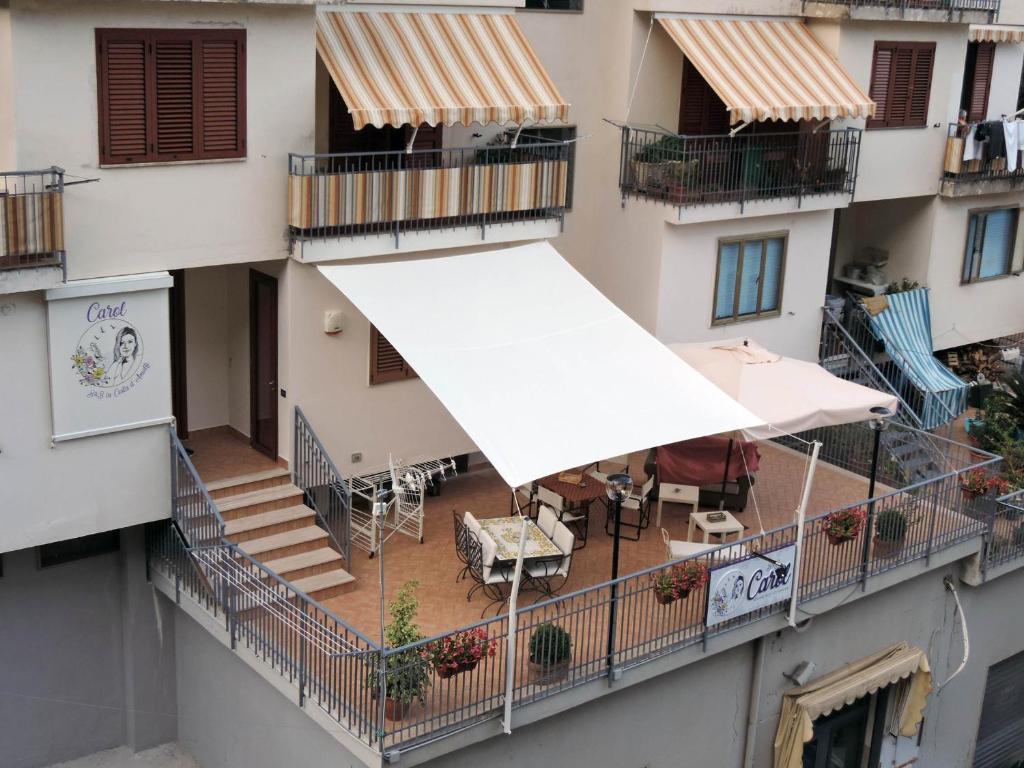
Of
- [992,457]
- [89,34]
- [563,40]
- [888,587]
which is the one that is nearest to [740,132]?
[563,40]

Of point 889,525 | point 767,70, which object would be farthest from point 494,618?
point 767,70

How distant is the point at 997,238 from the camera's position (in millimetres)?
28109

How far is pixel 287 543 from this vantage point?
17.9 m

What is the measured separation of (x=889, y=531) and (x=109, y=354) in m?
11.0

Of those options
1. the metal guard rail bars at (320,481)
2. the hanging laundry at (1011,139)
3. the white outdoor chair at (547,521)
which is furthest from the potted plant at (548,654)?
the hanging laundry at (1011,139)

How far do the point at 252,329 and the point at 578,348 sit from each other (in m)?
4.80

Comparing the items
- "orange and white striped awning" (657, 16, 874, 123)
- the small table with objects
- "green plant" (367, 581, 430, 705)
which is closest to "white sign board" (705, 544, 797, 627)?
the small table with objects

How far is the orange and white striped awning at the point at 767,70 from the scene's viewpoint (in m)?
21.6

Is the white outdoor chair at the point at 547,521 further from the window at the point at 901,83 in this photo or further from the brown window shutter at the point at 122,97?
the window at the point at 901,83

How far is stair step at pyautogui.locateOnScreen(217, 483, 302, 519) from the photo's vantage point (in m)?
18.0

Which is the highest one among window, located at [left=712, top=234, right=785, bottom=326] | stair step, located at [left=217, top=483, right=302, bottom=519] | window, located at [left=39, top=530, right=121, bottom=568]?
window, located at [left=712, top=234, right=785, bottom=326]

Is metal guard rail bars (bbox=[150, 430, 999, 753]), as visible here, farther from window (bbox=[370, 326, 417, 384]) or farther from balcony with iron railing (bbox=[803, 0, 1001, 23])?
balcony with iron railing (bbox=[803, 0, 1001, 23])

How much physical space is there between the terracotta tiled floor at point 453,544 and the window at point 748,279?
2484 millimetres

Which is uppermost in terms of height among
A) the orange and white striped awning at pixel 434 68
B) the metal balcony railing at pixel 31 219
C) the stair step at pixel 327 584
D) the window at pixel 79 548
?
the orange and white striped awning at pixel 434 68
